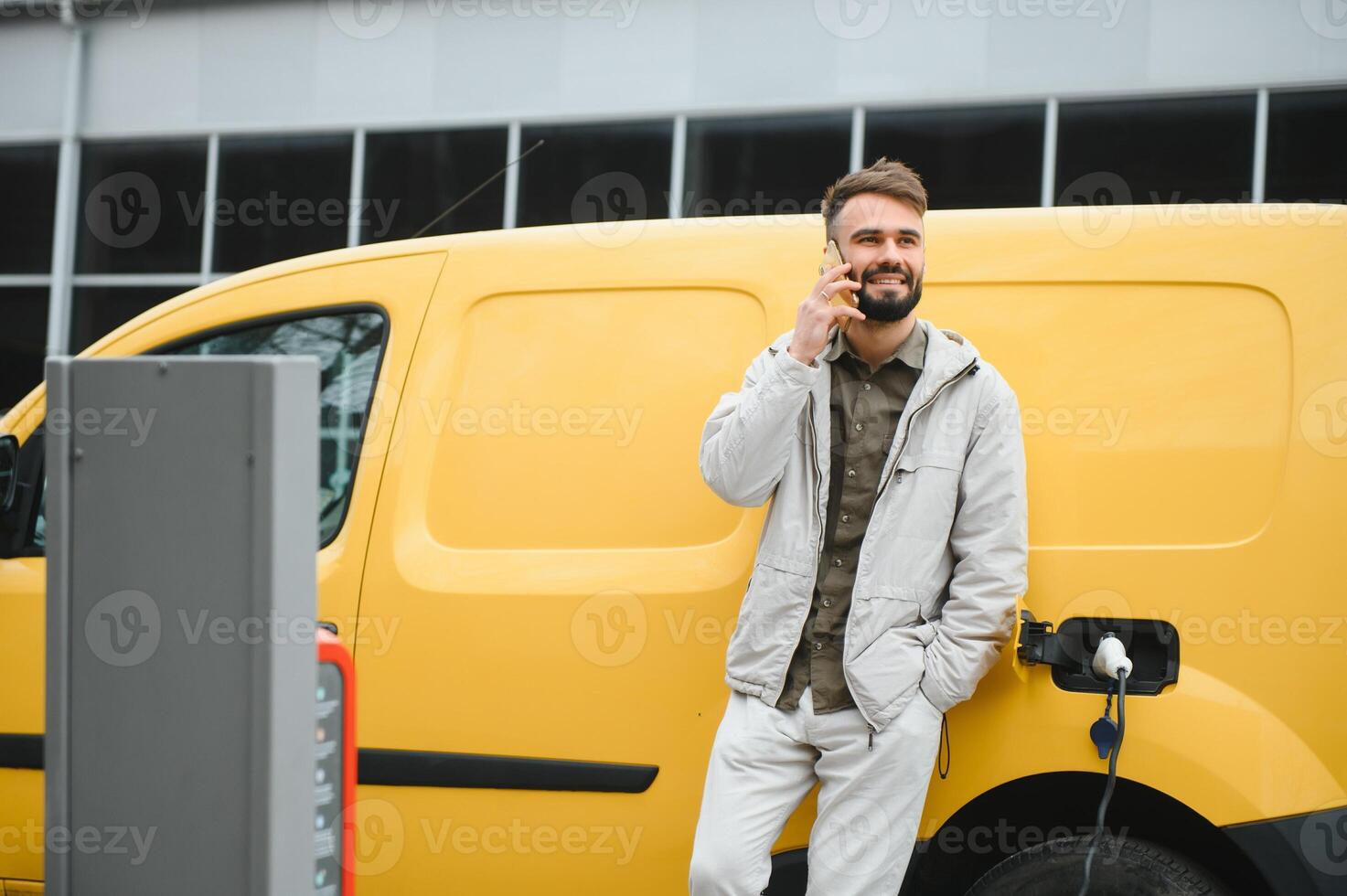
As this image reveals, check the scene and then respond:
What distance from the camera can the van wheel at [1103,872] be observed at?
7.75 feet

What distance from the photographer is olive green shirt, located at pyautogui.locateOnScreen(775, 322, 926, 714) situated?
238cm

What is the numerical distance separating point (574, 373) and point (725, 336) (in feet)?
1.14

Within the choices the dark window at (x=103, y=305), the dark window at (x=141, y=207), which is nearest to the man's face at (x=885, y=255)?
the dark window at (x=141, y=207)

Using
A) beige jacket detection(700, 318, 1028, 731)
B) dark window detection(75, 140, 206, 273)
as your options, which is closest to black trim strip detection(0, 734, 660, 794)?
beige jacket detection(700, 318, 1028, 731)

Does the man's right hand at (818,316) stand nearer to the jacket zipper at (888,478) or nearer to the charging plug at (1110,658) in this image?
the jacket zipper at (888,478)

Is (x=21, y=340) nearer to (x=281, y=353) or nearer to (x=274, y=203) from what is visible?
(x=274, y=203)

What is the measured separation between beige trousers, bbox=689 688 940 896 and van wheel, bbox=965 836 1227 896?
253mm

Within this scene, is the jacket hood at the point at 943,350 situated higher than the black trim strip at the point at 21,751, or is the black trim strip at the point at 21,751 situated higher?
the jacket hood at the point at 943,350

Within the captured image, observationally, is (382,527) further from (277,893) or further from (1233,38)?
(1233,38)

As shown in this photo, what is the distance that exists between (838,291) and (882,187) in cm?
28

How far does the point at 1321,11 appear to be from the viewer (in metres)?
7.63

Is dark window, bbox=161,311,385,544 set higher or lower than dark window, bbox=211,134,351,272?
lower

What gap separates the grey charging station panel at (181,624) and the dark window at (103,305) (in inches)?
366

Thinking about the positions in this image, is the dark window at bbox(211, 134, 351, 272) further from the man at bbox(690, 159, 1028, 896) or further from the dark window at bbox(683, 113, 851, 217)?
the man at bbox(690, 159, 1028, 896)
